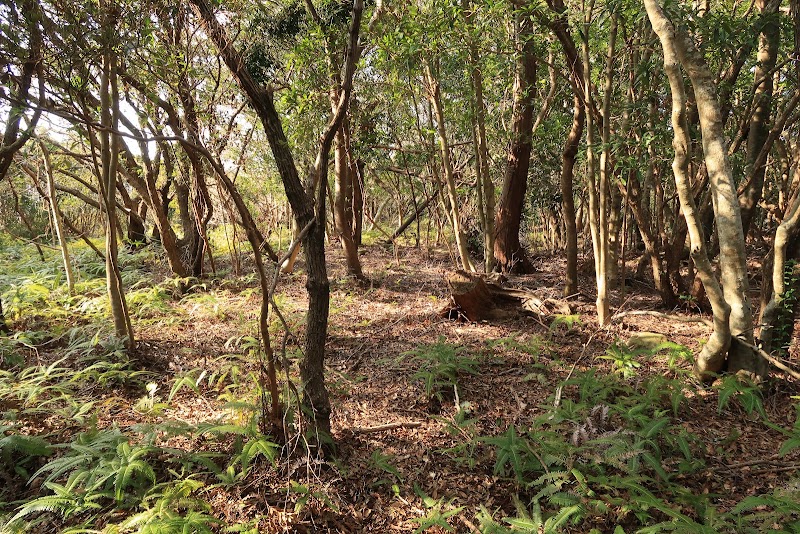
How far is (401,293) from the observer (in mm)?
9234

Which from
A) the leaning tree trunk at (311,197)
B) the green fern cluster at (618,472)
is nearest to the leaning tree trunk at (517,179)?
the leaning tree trunk at (311,197)

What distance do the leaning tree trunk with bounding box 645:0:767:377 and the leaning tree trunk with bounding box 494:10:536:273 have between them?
377 cm

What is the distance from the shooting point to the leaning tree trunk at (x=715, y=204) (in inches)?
156

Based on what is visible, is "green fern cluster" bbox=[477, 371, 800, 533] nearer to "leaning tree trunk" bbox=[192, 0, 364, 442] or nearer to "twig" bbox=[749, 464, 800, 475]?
"twig" bbox=[749, 464, 800, 475]

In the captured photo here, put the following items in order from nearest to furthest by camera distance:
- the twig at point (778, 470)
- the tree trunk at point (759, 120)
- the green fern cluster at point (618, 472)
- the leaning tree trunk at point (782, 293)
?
1. the green fern cluster at point (618, 472)
2. the twig at point (778, 470)
3. the leaning tree trunk at point (782, 293)
4. the tree trunk at point (759, 120)

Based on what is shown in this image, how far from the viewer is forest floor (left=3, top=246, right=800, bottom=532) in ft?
10.4

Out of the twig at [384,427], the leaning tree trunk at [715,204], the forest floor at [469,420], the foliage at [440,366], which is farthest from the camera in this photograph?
the foliage at [440,366]

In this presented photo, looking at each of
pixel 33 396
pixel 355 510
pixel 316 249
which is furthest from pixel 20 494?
pixel 316 249

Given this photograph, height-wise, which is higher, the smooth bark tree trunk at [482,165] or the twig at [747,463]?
the smooth bark tree trunk at [482,165]

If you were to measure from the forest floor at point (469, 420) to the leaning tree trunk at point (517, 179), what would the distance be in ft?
9.65

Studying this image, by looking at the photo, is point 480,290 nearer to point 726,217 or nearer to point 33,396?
point 726,217

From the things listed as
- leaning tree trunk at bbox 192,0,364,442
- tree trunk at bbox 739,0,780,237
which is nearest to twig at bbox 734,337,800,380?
tree trunk at bbox 739,0,780,237

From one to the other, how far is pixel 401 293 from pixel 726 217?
6.00m

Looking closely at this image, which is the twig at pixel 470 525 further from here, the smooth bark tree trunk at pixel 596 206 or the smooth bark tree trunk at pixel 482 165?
the smooth bark tree trunk at pixel 482 165
